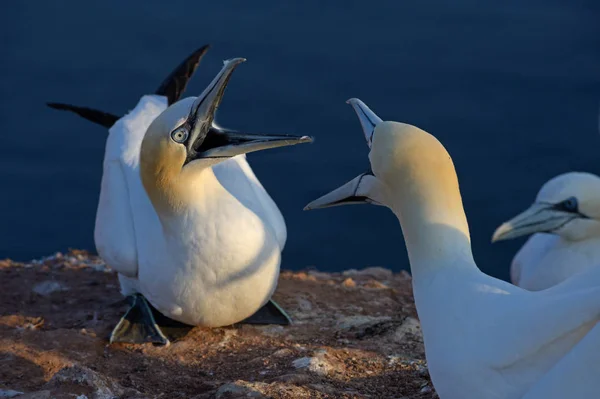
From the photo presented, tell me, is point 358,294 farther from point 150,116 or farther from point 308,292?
point 150,116

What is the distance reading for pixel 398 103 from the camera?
11.2m

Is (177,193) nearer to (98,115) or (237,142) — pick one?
(237,142)

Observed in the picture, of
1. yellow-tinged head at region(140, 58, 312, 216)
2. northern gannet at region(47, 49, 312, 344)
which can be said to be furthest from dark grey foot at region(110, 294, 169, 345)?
yellow-tinged head at region(140, 58, 312, 216)

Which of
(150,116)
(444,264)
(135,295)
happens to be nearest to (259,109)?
(150,116)

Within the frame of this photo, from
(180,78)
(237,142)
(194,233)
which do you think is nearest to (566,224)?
(237,142)

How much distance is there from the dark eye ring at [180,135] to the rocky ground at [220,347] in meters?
1.20

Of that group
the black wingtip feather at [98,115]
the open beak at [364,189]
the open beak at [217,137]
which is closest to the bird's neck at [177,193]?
the open beak at [217,137]

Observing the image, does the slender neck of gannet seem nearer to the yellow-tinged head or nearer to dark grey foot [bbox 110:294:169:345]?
the yellow-tinged head

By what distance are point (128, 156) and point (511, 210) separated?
4389 millimetres

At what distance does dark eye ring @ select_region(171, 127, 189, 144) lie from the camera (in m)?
6.02

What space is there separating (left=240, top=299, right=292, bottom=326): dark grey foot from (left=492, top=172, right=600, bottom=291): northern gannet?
1.62 meters

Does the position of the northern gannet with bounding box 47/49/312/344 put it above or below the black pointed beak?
below

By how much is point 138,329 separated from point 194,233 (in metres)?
0.72

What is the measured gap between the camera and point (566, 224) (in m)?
7.27
